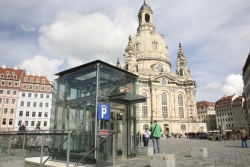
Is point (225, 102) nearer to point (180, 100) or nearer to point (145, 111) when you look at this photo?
point (180, 100)

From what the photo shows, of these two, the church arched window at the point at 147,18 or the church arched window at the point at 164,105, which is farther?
the church arched window at the point at 147,18

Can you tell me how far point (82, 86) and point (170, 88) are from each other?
5408 cm

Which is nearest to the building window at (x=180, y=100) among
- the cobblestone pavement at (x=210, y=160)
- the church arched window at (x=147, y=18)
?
the church arched window at (x=147, y=18)

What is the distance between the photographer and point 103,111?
970 centimetres

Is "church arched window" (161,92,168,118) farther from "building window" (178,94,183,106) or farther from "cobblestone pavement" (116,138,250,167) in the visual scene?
"cobblestone pavement" (116,138,250,167)

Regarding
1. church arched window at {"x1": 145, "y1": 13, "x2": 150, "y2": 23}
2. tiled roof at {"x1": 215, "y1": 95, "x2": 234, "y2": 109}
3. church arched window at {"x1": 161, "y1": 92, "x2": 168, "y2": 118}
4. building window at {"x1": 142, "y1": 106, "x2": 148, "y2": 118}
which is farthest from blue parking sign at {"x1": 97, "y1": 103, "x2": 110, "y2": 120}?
tiled roof at {"x1": 215, "y1": 95, "x2": 234, "y2": 109}

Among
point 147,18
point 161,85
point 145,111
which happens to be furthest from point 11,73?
point 147,18

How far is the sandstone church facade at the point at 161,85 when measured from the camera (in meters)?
59.1

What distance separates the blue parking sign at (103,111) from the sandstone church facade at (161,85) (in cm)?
4749

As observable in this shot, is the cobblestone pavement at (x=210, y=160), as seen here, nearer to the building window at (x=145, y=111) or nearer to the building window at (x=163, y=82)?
the building window at (x=145, y=111)

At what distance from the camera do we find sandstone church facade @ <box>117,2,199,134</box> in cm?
5912

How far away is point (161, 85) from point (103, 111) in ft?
176

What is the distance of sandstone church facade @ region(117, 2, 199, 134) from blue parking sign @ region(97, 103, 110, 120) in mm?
47495

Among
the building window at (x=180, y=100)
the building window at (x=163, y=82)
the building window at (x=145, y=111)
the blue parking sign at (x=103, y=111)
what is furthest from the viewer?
the building window at (x=180, y=100)
